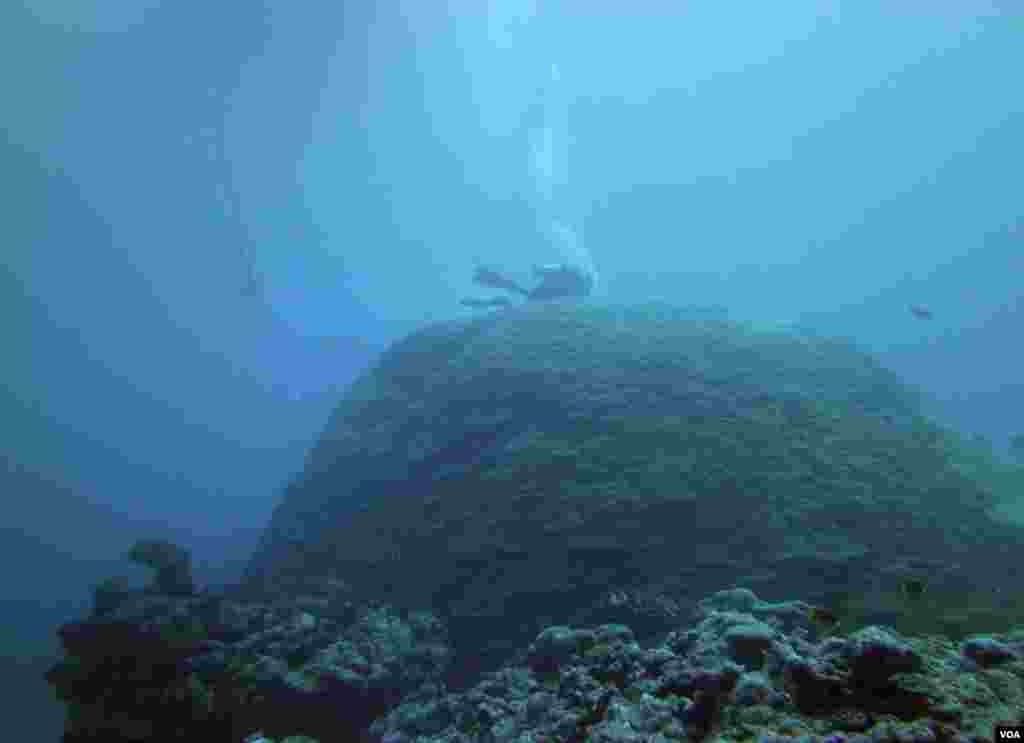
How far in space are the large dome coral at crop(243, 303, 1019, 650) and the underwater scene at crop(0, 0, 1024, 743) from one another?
0.06 meters

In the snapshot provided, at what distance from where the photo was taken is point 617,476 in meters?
7.93

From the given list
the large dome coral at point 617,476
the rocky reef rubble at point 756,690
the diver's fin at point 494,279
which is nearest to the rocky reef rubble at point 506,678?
the rocky reef rubble at point 756,690

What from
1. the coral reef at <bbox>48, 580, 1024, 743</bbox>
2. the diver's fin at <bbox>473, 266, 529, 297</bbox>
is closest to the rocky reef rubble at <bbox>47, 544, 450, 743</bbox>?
the coral reef at <bbox>48, 580, 1024, 743</bbox>

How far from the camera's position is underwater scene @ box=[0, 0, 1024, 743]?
5824 mm

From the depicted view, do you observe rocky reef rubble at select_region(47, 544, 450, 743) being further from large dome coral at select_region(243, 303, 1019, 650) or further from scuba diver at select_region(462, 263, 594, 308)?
scuba diver at select_region(462, 263, 594, 308)

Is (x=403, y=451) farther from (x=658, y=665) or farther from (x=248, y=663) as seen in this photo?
(x=658, y=665)

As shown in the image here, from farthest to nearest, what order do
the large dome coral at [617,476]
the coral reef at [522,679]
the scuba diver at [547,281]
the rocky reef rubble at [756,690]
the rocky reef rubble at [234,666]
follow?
the scuba diver at [547,281]
the large dome coral at [617,476]
the rocky reef rubble at [234,666]
the coral reef at [522,679]
the rocky reef rubble at [756,690]

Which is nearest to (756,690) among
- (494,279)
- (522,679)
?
(522,679)

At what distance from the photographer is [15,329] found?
62.1 metres

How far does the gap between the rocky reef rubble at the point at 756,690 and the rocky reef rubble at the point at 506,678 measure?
0.01 metres

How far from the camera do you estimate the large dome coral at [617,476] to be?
6875mm

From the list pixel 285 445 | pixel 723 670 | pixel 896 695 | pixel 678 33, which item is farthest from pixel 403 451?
pixel 678 33

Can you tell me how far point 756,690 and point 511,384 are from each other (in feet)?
24.1

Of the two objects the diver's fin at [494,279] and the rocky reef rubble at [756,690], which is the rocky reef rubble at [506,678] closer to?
the rocky reef rubble at [756,690]
